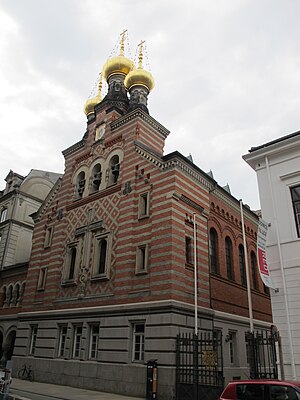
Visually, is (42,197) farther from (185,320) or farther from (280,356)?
(280,356)

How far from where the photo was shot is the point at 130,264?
18891mm

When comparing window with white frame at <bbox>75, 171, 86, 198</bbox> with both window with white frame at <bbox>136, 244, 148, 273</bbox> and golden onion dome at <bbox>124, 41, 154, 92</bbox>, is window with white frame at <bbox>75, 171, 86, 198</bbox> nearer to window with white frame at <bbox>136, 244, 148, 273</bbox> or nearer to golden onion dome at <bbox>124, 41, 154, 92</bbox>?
golden onion dome at <bbox>124, 41, 154, 92</bbox>

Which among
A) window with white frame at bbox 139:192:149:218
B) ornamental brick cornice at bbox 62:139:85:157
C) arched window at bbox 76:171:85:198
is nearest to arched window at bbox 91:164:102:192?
arched window at bbox 76:171:85:198

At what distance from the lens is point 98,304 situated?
1970 centimetres

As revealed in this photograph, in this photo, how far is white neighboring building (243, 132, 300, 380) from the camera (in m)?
12.3

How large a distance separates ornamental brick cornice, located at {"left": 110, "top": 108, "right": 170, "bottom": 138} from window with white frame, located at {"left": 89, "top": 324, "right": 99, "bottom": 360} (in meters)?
13.0

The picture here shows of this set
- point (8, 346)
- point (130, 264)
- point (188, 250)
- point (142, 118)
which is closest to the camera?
point (188, 250)

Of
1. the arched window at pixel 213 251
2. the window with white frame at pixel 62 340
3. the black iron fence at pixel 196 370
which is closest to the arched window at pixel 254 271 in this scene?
the arched window at pixel 213 251

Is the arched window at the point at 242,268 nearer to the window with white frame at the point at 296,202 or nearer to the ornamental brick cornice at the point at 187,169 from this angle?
the ornamental brick cornice at the point at 187,169

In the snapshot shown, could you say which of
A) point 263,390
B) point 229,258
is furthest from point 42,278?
point 263,390

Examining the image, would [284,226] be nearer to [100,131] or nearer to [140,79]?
[100,131]

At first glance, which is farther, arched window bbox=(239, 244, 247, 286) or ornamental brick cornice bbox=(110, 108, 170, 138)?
arched window bbox=(239, 244, 247, 286)

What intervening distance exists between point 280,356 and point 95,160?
57.9 ft

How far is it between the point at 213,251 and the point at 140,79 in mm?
13892
